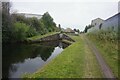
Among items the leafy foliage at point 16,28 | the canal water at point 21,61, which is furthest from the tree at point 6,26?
the canal water at point 21,61

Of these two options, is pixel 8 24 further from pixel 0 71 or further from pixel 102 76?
pixel 102 76

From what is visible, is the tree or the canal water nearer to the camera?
the canal water

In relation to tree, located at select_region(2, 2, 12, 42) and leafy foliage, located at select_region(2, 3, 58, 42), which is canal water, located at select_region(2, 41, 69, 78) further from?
leafy foliage, located at select_region(2, 3, 58, 42)

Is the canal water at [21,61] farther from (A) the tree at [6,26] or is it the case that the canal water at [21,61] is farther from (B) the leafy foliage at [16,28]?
(B) the leafy foliage at [16,28]

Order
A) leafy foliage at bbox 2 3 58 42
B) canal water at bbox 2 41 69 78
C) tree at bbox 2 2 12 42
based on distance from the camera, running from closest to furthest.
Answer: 1. canal water at bbox 2 41 69 78
2. tree at bbox 2 2 12 42
3. leafy foliage at bbox 2 3 58 42

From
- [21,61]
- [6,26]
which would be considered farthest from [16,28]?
[21,61]

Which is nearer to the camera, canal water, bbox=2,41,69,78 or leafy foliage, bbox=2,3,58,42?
canal water, bbox=2,41,69,78

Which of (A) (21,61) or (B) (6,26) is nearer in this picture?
(A) (21,61)

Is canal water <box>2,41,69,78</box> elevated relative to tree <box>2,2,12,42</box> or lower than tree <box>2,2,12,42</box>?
lower

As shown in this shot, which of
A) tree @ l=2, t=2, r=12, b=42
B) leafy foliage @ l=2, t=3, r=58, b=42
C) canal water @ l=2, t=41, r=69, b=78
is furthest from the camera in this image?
leafy foliage @ l=2, t=3, r=58, b=42

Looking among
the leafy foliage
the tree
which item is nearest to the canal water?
the tree

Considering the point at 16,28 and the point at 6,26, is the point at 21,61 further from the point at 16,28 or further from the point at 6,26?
the point at 16,28

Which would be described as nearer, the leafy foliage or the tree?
the tree

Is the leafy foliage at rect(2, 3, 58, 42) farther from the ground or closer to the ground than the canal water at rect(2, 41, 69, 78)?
farther from the ground
